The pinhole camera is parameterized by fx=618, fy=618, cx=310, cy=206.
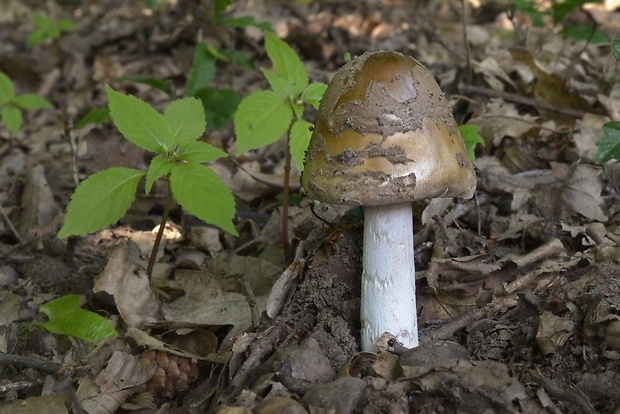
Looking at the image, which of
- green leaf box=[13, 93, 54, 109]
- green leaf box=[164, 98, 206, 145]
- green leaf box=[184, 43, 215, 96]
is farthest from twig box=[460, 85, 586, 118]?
green leaf box=[13, 93, 54, 109]

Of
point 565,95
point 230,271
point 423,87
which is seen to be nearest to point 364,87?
point 423,87

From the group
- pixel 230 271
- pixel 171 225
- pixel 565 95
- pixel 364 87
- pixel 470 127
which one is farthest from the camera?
pixel 565 95

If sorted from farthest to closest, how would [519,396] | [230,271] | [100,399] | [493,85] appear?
[493,85]
[230,271]
[100,399]
[519,396]

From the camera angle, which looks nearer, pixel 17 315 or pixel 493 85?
pixel 17 315

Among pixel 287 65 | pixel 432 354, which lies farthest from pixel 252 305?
pixel 287 65

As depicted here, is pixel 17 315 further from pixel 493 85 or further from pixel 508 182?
pixel 493 85

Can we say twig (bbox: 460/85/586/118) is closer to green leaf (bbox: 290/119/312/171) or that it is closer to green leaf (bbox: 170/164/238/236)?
green leaf (bbox: 290/119/312/171)
